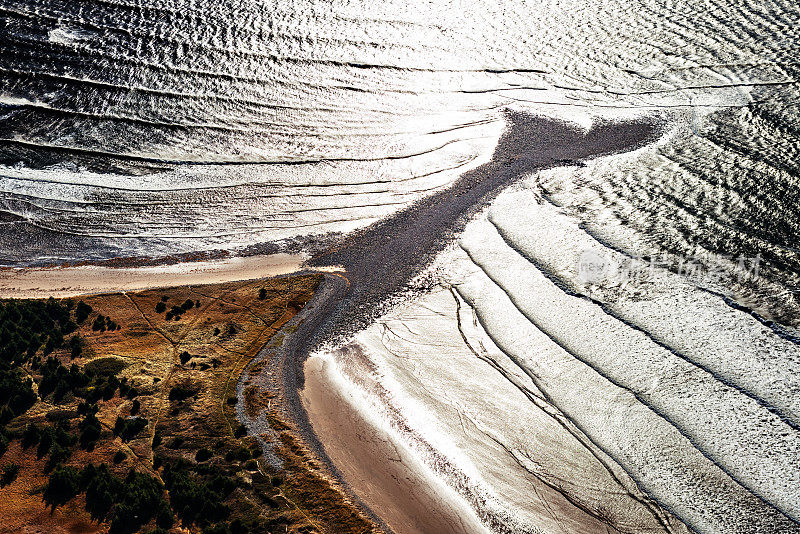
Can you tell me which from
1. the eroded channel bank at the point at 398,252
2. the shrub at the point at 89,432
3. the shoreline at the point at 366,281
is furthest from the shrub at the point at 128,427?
the eroded channel bank at the point at 398,252

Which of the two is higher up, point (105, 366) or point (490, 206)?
point (490, 206)

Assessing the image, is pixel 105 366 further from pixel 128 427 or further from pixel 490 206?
pixel 490 206

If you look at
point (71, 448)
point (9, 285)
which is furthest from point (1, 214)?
point (71, 448)

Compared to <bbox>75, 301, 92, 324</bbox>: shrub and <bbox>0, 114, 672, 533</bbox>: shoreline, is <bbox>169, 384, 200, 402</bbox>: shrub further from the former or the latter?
<bbox>75, 301, 92, 324</bbox>: shrub

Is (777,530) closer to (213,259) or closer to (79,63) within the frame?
(213,259)

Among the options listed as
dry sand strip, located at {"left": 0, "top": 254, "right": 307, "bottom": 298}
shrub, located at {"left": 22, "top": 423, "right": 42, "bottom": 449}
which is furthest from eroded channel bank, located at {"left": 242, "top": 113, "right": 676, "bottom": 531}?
shrub, located at {"left": 22, "top": 423, "right": 42, "bottom": 449}

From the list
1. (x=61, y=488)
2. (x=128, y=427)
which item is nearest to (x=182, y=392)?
(x=128, y=427)
